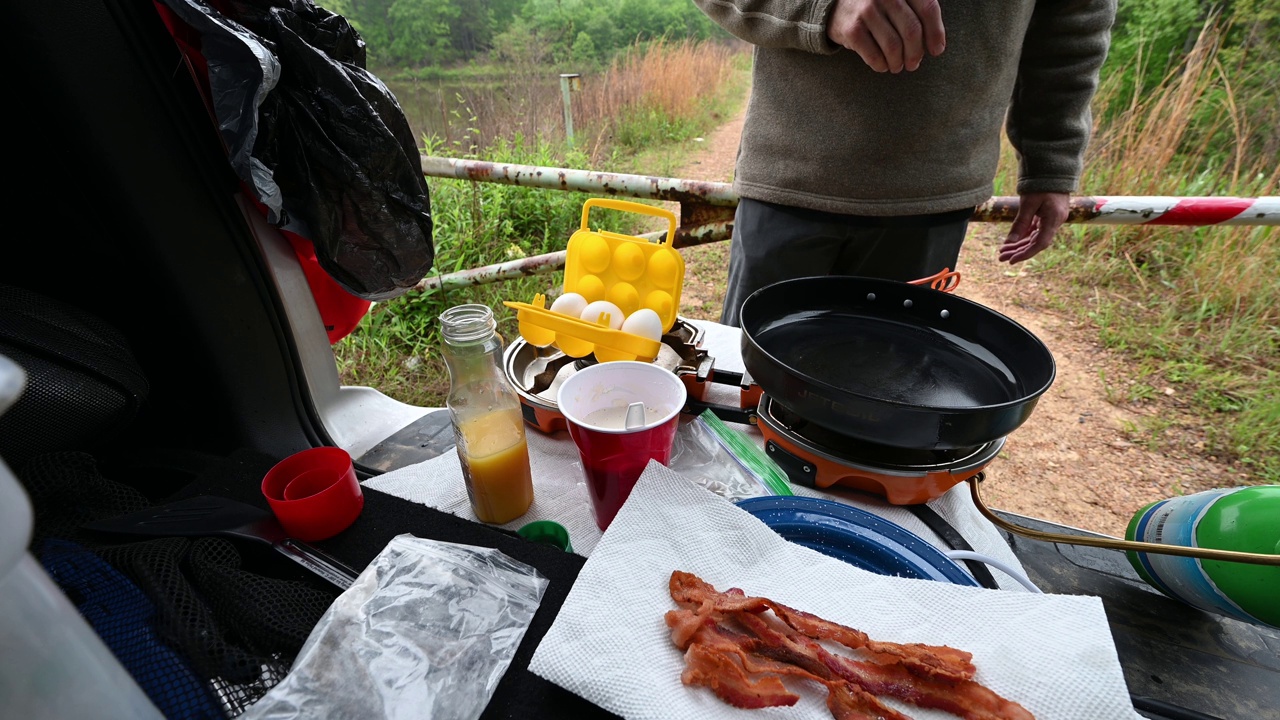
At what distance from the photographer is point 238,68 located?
94 centimetres

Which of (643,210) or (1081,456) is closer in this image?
(643,210)

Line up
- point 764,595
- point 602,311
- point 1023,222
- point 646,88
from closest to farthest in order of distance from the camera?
point 764,595 → point 602,311 → point 1023,222 → point 646,88

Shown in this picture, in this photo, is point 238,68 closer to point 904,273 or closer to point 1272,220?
point 904,273

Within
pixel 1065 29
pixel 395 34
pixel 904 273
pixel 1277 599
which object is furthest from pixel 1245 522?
pixel 395 34

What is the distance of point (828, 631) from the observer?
699 millimetres

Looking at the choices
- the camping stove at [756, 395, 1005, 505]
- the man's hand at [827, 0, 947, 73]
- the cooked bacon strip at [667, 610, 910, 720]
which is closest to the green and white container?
the camping stove at [756, 395, 1005, 505]

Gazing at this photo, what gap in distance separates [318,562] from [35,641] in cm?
45

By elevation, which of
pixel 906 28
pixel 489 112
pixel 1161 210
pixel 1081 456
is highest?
pixel 906 28

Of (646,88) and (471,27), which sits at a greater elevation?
(471,27)

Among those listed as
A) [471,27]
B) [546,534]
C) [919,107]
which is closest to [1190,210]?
[919,107]

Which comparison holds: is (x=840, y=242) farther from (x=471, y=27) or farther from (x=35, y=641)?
(x=471, y=27)

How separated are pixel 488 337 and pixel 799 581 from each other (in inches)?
23.1

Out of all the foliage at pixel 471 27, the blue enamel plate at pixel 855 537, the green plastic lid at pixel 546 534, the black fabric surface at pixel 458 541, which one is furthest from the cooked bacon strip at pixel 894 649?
the foliage at pixel 471 27

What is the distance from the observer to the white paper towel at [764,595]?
63cm
